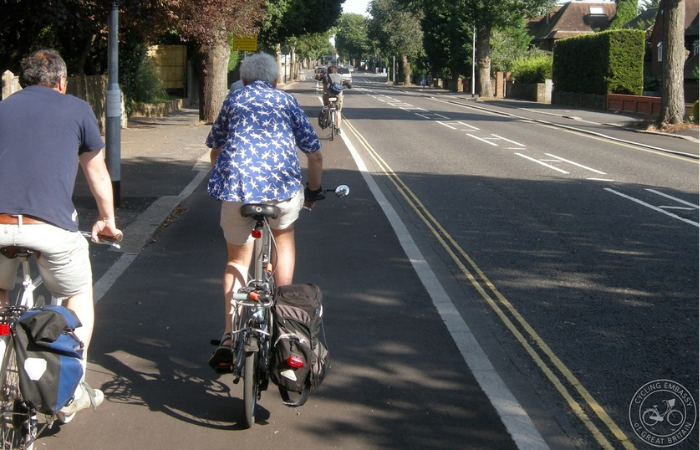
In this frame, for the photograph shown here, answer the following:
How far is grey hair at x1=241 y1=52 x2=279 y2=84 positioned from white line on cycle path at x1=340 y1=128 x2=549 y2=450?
2.11 m

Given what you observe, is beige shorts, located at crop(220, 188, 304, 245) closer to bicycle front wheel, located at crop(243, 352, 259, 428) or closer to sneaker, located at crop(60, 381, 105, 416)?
bicycle front wheel, located at crop(243, 352, 259, 428)

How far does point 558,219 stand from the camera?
403 inches

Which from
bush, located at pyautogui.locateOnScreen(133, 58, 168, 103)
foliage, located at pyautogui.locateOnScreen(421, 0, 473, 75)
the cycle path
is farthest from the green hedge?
the cycle path

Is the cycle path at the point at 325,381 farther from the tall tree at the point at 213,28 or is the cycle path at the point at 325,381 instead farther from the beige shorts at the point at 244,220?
the tall tree at the point at 213,28

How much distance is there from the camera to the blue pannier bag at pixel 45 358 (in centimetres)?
341

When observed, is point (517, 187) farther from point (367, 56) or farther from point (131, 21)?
point (367, 56)

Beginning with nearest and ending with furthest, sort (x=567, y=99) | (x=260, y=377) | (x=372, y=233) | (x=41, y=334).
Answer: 1. (x=41, y=334)
2. (x=260, y=377)
3. (x=372, y=233)
4. (x=567, y=99)

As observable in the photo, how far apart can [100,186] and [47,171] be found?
332 mm

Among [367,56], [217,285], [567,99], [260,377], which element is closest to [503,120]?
[567,99]

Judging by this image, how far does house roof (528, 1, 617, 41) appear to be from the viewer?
88.7m

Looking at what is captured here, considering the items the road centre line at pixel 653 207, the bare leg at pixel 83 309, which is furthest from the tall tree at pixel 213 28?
the bare leg at pixel 83 309

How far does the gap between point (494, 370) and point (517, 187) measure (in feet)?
27.2

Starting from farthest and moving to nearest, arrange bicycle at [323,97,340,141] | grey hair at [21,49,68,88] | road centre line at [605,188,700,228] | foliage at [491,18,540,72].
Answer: foliage at [491,18,540,72] < bicycle at [323,97,340,141] < road centre line at [605,188,700,228] < grey hair at [21,49,68,88]

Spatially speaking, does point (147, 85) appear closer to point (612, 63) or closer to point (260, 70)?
point (612, 63)
